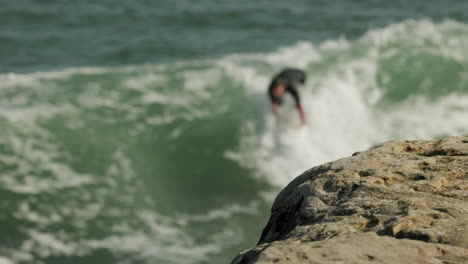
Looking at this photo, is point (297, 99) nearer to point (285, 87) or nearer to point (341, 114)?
point (285, 87)

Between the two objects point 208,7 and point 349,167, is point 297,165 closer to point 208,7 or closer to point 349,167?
point 208,7

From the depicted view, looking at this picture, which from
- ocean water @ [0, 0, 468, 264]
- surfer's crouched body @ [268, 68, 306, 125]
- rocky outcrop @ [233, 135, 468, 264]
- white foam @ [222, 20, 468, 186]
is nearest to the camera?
rocky outcrop @ [233, 135, 468, 264]

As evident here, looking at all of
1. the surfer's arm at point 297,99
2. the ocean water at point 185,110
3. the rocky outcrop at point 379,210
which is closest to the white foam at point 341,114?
the ocean water at point 185,110

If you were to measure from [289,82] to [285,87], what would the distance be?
89 mm

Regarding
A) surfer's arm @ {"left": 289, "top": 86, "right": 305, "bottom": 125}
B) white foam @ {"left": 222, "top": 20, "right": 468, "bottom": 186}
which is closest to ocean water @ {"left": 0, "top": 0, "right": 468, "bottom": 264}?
white foam @ {"left": 222, "top": 20, "right": 468, "bottom": 186}

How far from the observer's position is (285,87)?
34.4ft

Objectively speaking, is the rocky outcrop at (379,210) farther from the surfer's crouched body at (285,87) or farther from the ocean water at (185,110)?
the surfer's crouched body at (285,87)

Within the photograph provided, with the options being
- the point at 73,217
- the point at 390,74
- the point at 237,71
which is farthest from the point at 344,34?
the point at 73,217

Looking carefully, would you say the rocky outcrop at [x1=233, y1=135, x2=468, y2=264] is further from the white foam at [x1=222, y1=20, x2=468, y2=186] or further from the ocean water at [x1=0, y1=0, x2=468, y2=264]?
the white foam at [x1=222, y1=20, x2=468, y2=186]

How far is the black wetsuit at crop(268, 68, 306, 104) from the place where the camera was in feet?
34.3

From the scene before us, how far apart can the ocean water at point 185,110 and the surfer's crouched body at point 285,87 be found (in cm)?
24

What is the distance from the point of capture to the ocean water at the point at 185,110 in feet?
27.2

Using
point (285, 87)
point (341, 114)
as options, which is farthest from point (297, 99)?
point (341, 114)

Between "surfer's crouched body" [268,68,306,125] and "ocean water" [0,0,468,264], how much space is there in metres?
0.24
